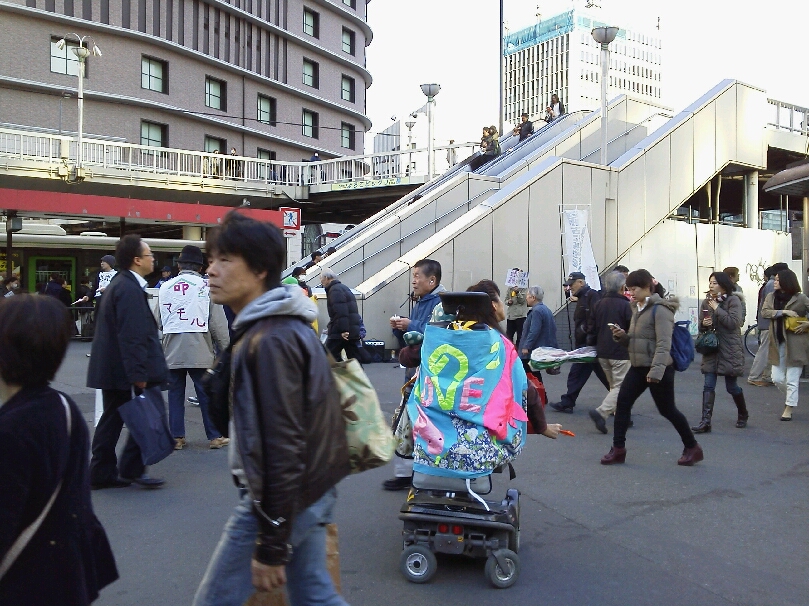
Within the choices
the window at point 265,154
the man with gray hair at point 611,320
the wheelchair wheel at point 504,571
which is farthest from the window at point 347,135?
the wheelchair wheel at point 504,571

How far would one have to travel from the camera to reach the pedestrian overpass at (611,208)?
17094mm

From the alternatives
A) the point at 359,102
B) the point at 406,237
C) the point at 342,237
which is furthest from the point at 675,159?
the point at 359,102

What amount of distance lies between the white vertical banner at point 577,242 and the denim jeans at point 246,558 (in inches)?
618

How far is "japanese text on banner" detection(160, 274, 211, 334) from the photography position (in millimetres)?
7578

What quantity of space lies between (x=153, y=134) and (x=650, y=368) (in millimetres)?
38616

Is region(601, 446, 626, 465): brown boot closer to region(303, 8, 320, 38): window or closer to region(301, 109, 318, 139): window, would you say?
region(301, 109, 318, 139): window

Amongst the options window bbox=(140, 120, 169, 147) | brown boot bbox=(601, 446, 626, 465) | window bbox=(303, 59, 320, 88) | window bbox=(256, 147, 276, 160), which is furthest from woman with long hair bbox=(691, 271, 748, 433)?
window bbox=(303, 59, 320, 88)

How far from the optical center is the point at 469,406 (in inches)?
169

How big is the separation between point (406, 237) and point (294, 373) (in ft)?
58.5

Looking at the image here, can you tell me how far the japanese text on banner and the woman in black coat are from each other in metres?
5.26

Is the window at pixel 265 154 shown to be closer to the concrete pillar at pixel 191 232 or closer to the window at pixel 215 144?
the window at pixel 215 144

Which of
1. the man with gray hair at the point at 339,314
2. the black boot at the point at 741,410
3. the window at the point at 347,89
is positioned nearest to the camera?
the black boot at the point at 741,410

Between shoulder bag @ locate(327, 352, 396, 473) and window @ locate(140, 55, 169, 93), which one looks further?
window @ locate(140, 55, 169, 93)

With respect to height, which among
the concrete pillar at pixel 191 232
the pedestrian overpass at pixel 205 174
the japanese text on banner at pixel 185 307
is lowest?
the japanese text on banner at pixel 185 307
